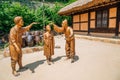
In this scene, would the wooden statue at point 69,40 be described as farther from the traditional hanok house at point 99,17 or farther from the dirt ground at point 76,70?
the traditional hanok house at point 99,17

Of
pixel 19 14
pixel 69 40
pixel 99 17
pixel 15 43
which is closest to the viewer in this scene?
pixel 15 43

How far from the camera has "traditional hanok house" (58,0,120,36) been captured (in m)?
10.9

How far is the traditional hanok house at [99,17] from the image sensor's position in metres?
10.9

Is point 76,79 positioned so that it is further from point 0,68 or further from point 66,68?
point 0,68

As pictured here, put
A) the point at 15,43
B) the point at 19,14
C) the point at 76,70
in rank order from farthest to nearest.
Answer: the point at 19,14 < the point at 15,43 < the point at 76,70

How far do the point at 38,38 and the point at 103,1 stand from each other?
571 cm

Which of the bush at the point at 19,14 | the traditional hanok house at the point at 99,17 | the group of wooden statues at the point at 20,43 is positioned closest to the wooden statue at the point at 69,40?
the group of wooden statues at the point at 20,43

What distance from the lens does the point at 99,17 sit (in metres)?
12.9

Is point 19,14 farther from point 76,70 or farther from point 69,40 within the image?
point 76,70

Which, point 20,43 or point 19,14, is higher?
point 19,14

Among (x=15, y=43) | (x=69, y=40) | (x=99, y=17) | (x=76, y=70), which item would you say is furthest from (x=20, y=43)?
(x=99, y=17)

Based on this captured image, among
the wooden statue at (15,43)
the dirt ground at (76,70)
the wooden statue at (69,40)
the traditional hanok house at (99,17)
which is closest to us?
the dirt ground at (76,70)

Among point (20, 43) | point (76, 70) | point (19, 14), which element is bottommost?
point (76, 70)

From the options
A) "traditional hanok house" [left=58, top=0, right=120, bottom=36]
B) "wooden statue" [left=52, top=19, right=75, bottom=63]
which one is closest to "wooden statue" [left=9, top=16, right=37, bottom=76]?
"wooden statue" [left=52, top=19, right=75, bottom=63]
